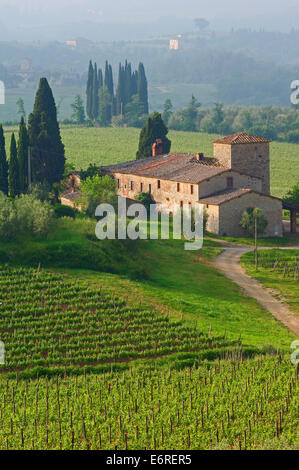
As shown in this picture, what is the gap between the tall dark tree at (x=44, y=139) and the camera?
73.8m

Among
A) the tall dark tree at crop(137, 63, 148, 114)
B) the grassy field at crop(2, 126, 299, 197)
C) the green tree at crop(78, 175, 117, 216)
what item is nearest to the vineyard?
the green tree at crop(78, 175, 117, 216)

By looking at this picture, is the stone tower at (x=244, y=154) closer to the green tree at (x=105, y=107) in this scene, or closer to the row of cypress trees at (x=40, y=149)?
the row of cypress trees at (x=40, y=149)

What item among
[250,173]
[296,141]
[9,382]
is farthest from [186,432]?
[296,141]

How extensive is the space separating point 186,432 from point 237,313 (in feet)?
60.4

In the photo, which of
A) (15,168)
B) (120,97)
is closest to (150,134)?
(15,168)

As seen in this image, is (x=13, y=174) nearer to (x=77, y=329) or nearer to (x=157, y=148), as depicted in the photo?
(x=157, y=148)

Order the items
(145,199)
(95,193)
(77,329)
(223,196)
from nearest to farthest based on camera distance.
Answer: (77,329) < (223,196) < (95,193) < (145,199)

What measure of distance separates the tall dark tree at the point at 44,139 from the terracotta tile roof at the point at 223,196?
13.5 m

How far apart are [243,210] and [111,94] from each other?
342ft

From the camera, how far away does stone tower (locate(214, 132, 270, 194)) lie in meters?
76.6

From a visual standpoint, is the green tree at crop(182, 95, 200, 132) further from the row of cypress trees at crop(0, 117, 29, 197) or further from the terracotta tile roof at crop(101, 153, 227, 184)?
the row of cypress trees at crop(0, 117, 29, 197)

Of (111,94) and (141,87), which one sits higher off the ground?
(141,87)

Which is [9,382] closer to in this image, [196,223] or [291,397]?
[291,397]

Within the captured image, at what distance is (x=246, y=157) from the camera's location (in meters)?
77.6
